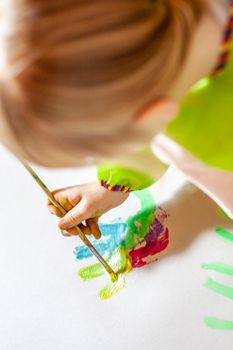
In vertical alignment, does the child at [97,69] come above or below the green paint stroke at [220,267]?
above

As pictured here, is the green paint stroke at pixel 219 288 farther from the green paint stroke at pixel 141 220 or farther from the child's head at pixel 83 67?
the child's head at pixel 83 67

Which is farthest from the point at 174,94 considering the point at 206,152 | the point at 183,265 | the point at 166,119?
the point at 183,265

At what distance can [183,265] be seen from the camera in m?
0.60

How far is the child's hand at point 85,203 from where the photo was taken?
24.7 inches

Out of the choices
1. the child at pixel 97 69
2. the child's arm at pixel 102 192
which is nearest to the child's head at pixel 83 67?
the child at pixel 97 69

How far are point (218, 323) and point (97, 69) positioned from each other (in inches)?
13.0

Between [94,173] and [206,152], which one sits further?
[94,173]

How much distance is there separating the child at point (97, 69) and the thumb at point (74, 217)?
0.23 metres

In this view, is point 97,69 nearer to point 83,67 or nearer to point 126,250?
point 83,67

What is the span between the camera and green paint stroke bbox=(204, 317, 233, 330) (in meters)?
0.56

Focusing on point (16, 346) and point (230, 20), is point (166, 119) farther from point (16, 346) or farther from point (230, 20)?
point (16, 346)

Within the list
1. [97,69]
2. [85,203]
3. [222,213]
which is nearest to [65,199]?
[85,203]

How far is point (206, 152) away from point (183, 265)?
A: 6.1 inches

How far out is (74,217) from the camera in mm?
626
